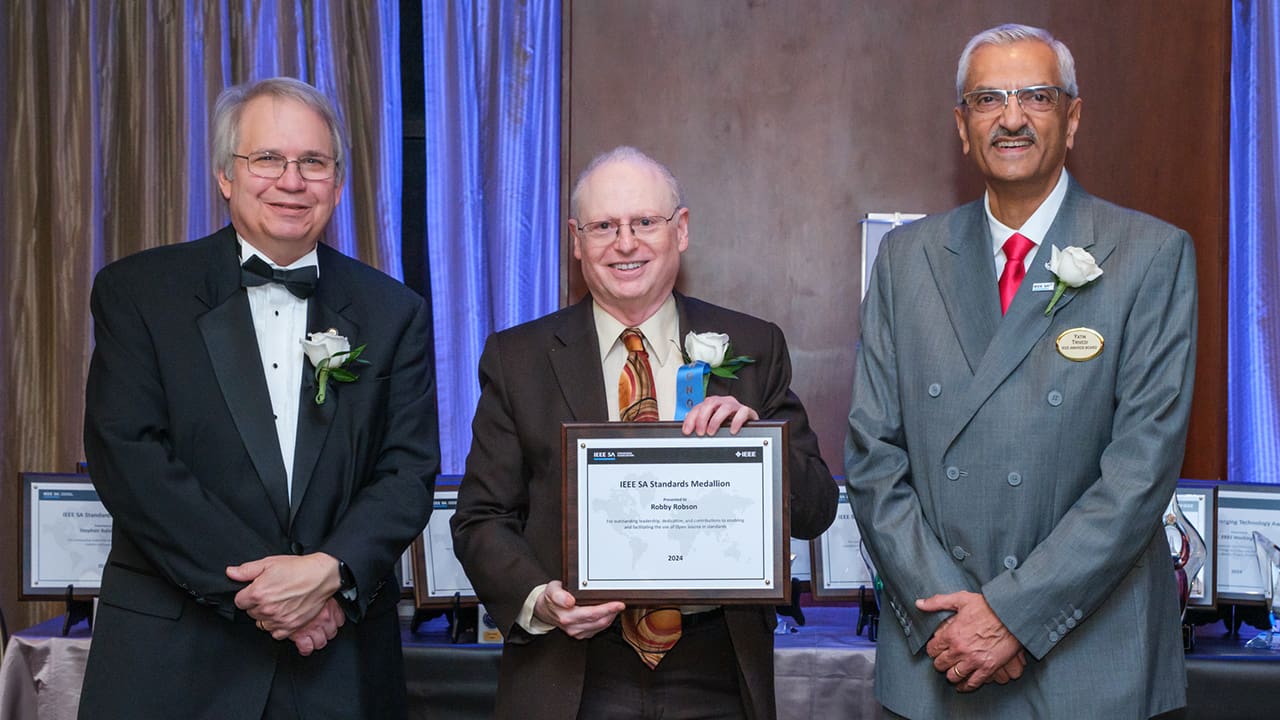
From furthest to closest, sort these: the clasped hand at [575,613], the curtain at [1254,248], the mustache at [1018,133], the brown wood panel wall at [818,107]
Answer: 1. the curtain at [1254,248]
2. the brown wood panel wall at [818,107]
3. the mustache at [1018,133]
4. the clasped hand at [575,613]

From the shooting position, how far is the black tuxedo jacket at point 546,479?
7.52ft

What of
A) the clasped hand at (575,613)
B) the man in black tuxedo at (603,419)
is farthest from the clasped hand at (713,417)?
the clasped hand at (575,613)

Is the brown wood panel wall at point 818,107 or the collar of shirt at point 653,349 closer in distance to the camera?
the collar of shirt at point 653,349

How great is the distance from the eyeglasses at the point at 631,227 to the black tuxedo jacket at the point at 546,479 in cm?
19

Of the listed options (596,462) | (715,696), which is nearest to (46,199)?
(596,462)

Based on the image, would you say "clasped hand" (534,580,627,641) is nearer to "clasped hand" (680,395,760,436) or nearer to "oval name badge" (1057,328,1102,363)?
"clasped hand" (680,395,760,436)

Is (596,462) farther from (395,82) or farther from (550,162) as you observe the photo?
(395,82)

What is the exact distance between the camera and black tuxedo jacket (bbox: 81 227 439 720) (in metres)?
2.30

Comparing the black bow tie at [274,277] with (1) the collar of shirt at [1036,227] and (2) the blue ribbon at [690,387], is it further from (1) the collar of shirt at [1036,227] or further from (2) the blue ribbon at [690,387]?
(1) the collar of shirt at [1036,227]

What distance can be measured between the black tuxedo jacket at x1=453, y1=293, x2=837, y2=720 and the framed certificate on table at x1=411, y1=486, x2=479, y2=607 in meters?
0.92

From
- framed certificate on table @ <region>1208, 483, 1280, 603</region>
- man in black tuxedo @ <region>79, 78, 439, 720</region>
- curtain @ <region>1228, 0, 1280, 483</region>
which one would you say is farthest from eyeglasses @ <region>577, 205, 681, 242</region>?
curtain @ <region>1228, 0, 1280, 483</region>

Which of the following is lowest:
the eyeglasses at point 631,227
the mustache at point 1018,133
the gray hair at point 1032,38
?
the eyeglasses at point 631,227

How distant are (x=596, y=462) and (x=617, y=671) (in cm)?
43

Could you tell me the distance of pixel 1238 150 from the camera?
160 inches
